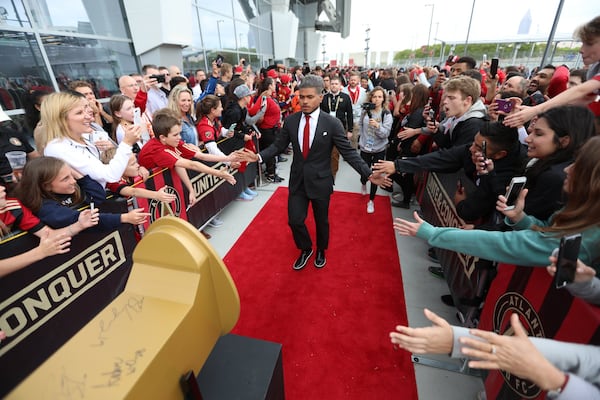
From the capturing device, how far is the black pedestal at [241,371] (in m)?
1.23

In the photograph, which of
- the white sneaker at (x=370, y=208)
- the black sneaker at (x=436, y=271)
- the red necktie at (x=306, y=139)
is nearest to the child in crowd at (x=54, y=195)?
the red necktie at (x=306, y=139)

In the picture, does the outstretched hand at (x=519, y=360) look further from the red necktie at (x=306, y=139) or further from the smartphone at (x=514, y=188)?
the red necktie at (x=306, y=139)

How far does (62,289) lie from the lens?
7.29 ft

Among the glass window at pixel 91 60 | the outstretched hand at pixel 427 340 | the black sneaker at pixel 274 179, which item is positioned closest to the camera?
the outstretched hand at pixel 427 340

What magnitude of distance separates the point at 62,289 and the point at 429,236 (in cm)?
272

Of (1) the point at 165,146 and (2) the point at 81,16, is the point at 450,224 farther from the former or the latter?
(2) the point at 81,16

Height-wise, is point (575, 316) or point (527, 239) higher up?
point (527, 239)

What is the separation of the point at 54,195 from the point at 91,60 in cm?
651

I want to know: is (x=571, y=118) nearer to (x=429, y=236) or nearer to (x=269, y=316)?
(x=429, y=236)

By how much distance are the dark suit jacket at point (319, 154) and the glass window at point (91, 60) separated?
230 inches

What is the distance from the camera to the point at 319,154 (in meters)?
3.19

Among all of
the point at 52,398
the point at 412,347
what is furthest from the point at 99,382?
the point at 412,347

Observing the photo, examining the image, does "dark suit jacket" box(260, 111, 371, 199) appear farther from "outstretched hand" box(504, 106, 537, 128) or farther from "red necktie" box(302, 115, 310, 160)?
"outstretched hand" box(504, 106, 537, 128)

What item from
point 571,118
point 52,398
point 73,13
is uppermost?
point 73,13
